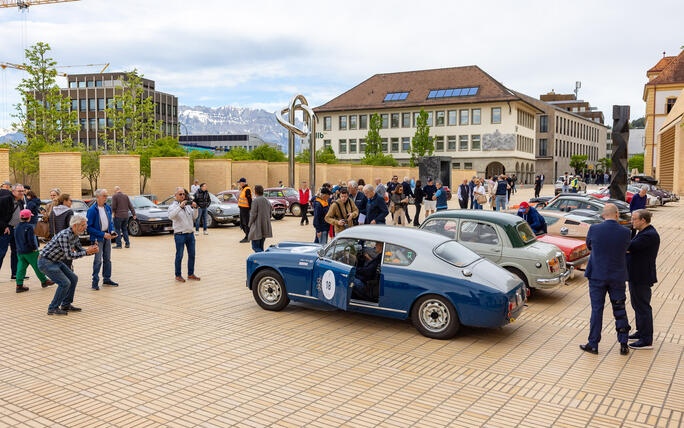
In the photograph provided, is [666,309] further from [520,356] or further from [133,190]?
[133,190]

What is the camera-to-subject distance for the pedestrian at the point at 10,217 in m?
11.4

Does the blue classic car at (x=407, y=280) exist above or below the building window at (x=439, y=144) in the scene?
below

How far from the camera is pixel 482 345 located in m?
7.75

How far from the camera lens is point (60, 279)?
885 cm

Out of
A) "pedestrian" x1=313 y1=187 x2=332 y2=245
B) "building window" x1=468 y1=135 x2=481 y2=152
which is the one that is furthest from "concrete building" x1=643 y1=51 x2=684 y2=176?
"pedestrian" x1=313 y1=187 x2=332 y2=245

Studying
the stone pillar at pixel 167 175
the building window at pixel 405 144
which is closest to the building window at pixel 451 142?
the building window at pixel 405 144

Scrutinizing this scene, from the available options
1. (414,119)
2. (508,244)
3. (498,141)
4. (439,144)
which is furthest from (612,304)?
(439,144)

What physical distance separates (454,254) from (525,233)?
3011mm

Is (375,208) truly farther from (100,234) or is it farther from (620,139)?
(620,139)

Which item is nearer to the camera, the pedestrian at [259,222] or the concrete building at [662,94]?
the pedestrian at [259,222]

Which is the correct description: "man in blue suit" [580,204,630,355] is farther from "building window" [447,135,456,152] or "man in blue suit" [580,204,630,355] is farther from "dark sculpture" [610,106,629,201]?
"building window" [447,135,456,152]

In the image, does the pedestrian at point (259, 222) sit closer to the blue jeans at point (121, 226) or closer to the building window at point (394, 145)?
the blue jeans at point (121, 226)

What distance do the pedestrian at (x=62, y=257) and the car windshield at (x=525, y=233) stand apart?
7.25 metres

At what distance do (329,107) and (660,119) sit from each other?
4153cm
